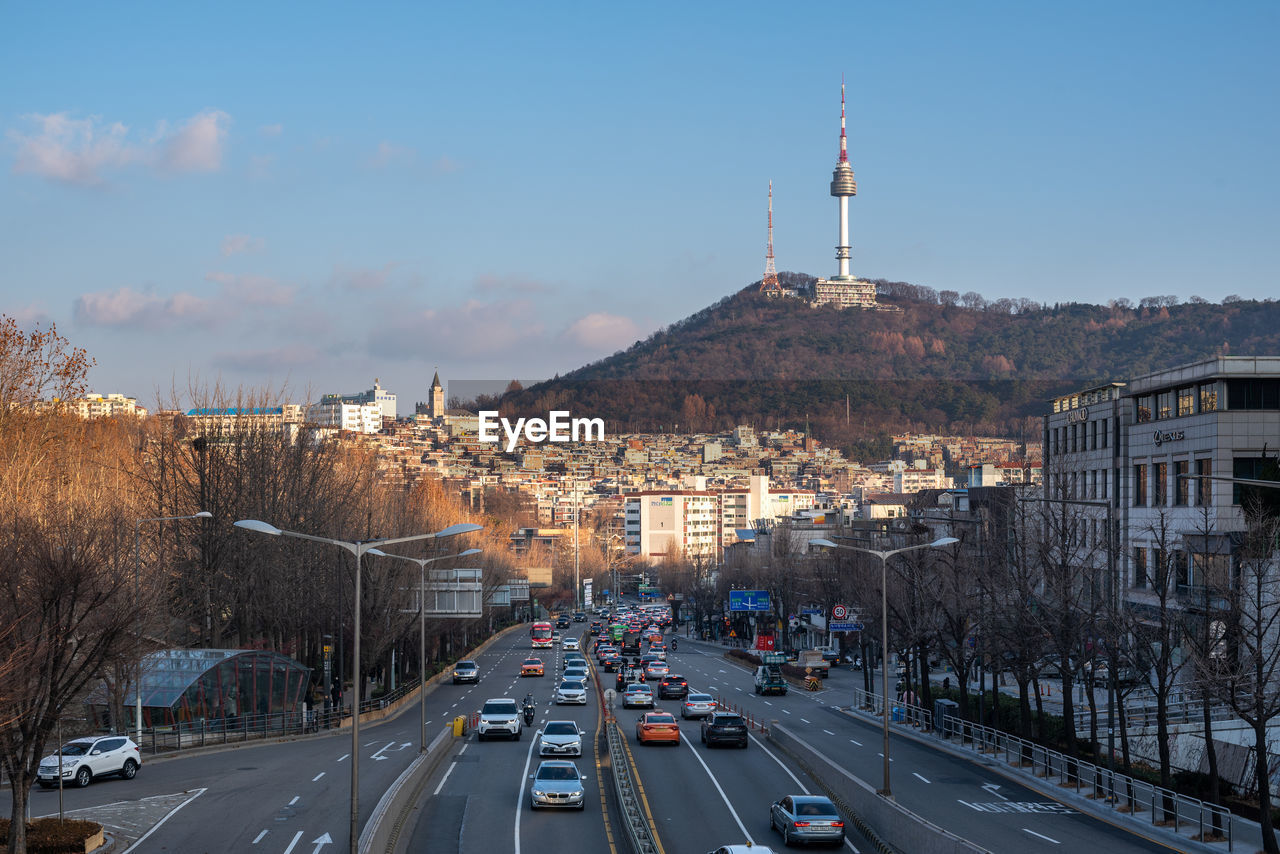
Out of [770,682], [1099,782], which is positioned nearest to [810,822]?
[1099,782]

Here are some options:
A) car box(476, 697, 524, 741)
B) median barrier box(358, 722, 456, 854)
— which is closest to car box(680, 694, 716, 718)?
car box(476, 697, 524, 741)

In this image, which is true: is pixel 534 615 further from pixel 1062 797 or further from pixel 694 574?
pixel 1062 797

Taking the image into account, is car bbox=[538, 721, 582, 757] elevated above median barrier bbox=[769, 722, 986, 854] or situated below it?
below

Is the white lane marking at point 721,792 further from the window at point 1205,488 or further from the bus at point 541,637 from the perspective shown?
the bus at point 541,637

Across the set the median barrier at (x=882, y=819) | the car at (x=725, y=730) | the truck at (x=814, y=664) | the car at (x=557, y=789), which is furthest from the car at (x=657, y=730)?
the truck at (x=814, y=664)

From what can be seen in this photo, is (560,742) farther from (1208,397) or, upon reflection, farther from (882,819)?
(1208,397)

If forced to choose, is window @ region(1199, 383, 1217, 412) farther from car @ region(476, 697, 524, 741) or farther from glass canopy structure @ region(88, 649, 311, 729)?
glass canopy structure @ region(88, 649, 311, 729)

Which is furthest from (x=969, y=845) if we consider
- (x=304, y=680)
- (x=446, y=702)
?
(x=446, y=702)
